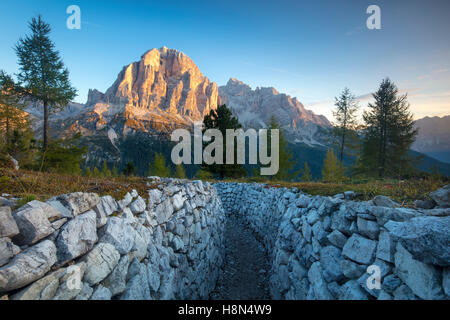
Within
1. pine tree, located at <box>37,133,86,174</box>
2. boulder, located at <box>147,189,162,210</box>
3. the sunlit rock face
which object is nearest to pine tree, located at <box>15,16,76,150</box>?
pine tree, located at <box>37,133,86,174</box>

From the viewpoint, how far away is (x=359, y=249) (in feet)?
10.4

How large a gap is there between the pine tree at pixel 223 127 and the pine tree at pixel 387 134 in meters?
13.4

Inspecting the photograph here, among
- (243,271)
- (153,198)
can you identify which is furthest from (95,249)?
(243,271)

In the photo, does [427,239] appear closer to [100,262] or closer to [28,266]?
[100,262]

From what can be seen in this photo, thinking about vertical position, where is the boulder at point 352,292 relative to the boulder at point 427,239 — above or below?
below

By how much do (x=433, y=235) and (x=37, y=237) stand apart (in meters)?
4.63

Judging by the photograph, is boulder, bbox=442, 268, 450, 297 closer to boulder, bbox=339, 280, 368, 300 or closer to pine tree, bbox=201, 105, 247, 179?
boulder, bbox=339, 280, 368, 300

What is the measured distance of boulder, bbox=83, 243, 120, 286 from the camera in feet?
7.97

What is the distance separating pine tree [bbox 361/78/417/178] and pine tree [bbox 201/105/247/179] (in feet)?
44.0

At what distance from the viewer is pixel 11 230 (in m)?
2.02

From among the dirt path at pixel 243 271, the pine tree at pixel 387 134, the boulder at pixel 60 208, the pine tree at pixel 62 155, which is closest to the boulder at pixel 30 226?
the boulder at pixel 60 208

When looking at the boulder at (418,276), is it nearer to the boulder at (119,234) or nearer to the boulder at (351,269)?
the boulder at (351,269)

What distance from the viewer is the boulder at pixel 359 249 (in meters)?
3.00
